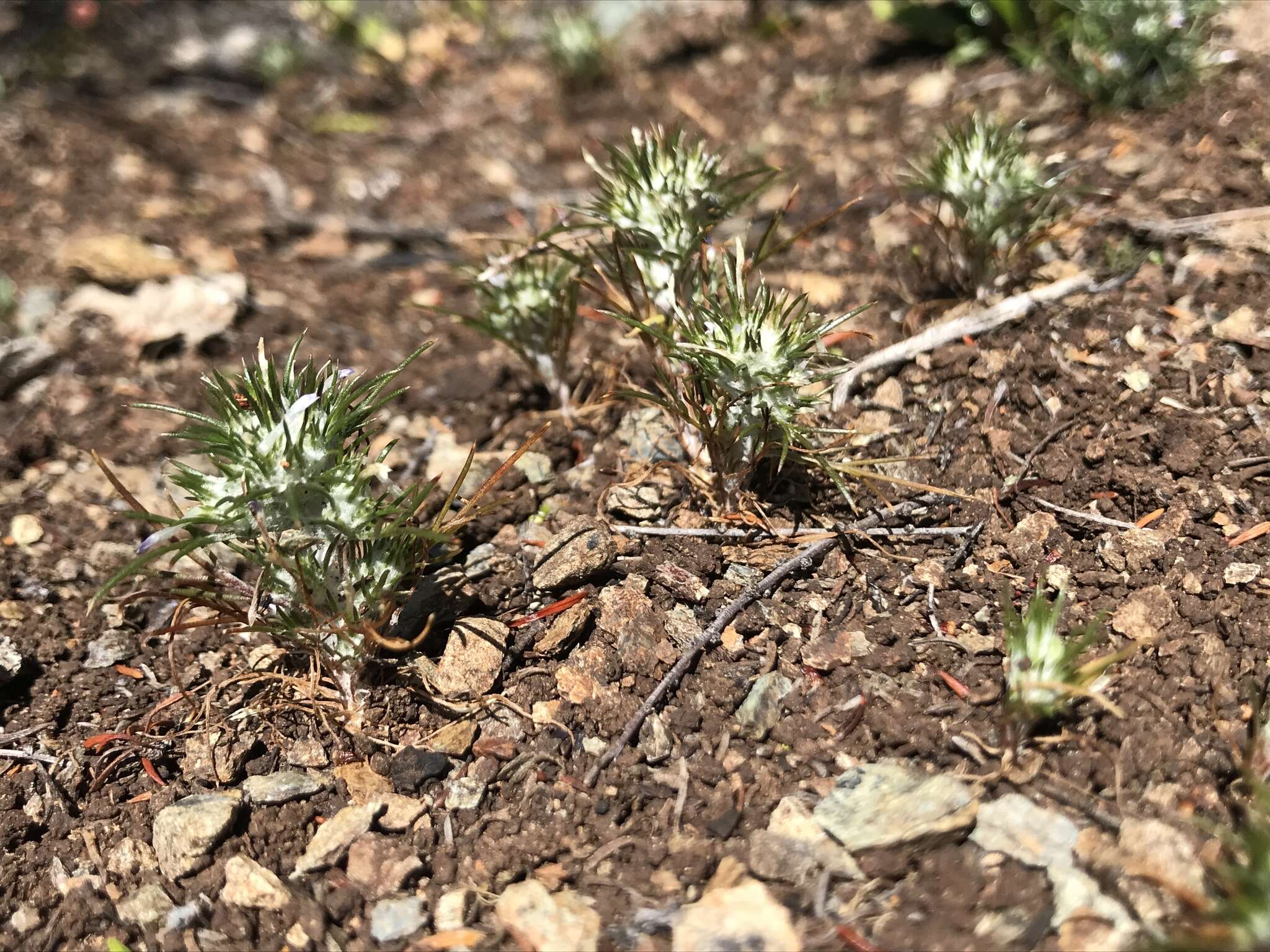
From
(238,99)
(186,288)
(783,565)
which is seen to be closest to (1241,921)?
(783,565)

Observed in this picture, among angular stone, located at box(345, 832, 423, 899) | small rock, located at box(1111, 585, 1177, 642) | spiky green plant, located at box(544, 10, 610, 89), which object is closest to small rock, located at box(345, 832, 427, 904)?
angular stone, located at box(345, 832, 423, 899)

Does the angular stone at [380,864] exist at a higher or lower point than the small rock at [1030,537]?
lower

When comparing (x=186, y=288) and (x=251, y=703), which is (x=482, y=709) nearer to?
(x=251, y=703)

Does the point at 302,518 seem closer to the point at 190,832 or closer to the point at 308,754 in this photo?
the point at 308,754

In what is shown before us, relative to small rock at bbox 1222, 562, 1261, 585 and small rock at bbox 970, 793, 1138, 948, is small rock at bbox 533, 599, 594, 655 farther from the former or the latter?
small rock at bbox 1222, 562, 1261, 585

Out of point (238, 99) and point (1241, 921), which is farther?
point (238, 99)

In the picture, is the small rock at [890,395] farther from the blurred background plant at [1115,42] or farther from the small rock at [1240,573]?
the blurred background plant at [1115,42]

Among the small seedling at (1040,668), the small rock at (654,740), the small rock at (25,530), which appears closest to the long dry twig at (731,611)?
the small rock at (654,740)
